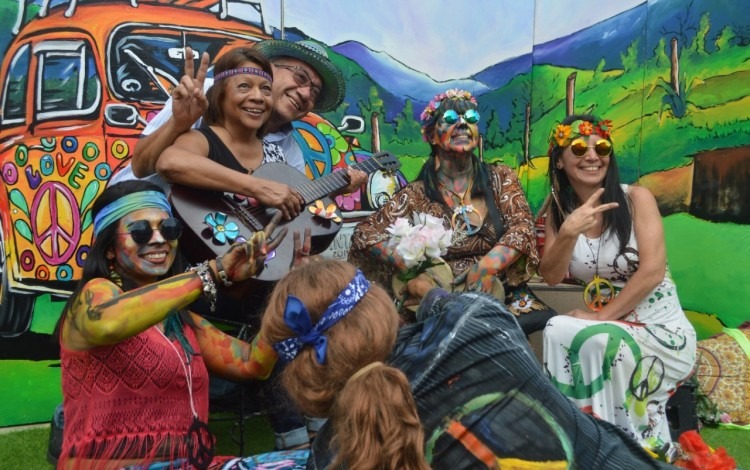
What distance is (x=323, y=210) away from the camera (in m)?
3.56

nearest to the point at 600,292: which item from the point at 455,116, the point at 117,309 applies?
the point at 455,116

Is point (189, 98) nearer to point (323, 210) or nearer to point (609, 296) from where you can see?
point (323, 210)

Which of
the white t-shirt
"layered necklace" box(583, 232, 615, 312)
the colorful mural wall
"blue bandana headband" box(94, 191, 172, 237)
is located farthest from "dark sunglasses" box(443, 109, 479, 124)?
"blue bandana headband" box(94, 191, 172, 237)

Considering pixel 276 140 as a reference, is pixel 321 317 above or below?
below

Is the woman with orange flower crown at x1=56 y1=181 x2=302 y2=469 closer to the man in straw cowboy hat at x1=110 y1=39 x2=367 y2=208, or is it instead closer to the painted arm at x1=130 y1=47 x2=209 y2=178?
the painted arm at x1=130 y1=47 x2=209 y2=178

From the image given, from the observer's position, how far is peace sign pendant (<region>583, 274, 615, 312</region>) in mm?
3766

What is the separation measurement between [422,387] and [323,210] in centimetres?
203

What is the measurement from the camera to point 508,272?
406 cm

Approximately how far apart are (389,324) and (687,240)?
4.68m

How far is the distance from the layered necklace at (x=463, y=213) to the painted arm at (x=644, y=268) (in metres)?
0.87

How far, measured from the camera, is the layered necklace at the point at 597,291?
377cm

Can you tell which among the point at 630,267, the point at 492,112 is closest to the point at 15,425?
the point at 630,267

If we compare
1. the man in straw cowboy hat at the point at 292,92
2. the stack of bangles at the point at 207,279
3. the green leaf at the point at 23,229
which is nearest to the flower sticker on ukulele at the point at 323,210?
the man in straw cowboy hat at the point at 292,92

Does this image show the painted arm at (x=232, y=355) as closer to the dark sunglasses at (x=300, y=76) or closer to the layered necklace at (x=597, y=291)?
the dark sunglasses at (x=300, y=76)
